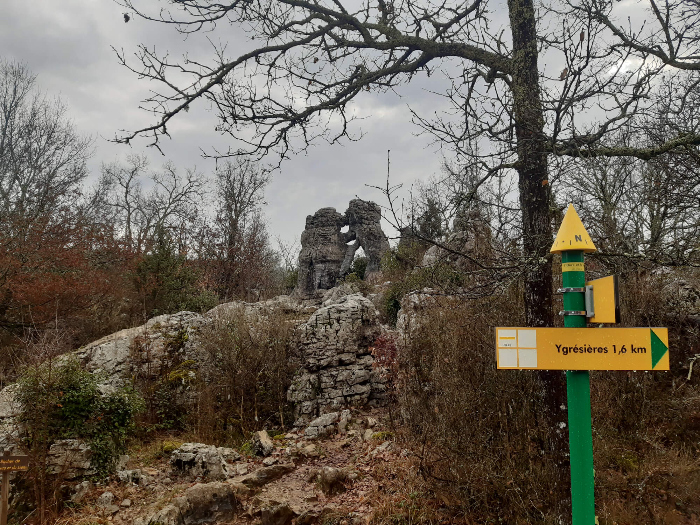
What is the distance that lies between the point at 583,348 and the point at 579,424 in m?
0.38

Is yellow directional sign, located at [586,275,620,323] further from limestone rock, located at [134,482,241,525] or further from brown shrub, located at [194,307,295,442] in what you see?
brown shrub, located at [194,307,295,442]

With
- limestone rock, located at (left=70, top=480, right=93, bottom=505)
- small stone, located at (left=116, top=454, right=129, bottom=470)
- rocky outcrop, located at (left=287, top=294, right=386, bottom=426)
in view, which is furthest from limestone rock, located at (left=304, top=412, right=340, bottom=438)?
limestone rock, located at (left=70, top=480, right=93, bottom=505)

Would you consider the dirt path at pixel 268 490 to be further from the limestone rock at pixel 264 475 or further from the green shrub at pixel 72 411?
the green shrub at pixel 72 411

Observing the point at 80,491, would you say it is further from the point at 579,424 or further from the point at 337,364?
the point at 579,424

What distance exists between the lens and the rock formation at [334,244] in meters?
25.4

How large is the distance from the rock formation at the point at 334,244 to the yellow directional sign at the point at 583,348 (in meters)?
22.4

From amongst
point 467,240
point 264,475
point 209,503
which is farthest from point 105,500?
point 467,240

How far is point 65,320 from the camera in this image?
465 inches

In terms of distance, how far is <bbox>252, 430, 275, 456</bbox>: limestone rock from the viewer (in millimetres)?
7446

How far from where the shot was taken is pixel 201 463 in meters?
6.45

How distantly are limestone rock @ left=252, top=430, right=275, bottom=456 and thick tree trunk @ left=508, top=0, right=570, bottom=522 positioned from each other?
493 cm

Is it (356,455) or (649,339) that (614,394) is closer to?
(356,455)

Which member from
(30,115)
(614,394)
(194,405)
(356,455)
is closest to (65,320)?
(194,405)

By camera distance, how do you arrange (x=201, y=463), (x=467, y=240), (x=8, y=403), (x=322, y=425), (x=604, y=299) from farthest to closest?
(x=322, y=425) → (x=201, y=463) → (x=8, y=403) → (x=467, y=240) → (x=604, y=299)
